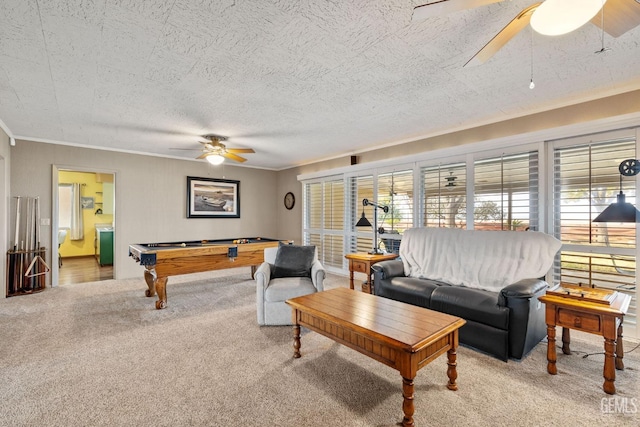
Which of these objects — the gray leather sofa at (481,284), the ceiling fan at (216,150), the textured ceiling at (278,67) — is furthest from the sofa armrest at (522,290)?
the ceiling fan at (216,150)

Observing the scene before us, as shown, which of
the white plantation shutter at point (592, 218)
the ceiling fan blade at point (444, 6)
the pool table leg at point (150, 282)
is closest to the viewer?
the ceiling fan blade at point (444, 6)

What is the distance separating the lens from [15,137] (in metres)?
4.60

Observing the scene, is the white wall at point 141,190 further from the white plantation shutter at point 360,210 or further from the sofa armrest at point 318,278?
the sofa armrest at point 318,278

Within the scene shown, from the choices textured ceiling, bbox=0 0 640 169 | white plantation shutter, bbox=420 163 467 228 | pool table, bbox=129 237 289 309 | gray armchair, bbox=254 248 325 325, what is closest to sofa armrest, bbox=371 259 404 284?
gray armchair, bbox=254 248 325 325

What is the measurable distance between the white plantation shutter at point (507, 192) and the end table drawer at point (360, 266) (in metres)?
1.55

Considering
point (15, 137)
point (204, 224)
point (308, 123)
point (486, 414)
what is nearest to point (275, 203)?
point (204, 224)

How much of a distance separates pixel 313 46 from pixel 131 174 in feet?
16.2

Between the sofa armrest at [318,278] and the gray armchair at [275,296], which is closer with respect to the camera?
the gray armchair at [275,296]

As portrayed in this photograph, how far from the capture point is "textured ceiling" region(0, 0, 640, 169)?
1.81 m

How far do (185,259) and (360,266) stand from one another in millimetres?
2383

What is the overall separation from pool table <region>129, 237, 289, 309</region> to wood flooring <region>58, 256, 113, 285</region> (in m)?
2.16

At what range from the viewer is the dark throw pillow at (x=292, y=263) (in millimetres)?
3619

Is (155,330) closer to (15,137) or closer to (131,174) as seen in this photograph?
(131,174)

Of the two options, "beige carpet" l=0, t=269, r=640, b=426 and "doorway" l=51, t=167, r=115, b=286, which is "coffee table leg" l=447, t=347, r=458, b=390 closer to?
"beige carpet" l=0, t=269, r=640, b=426
